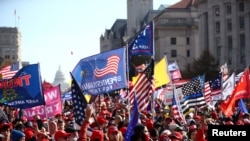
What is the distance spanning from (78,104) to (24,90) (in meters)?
3.26

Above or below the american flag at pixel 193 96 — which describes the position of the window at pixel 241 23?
above

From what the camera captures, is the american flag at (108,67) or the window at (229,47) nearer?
the american flag at (108,67)

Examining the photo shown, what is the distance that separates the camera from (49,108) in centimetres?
1466

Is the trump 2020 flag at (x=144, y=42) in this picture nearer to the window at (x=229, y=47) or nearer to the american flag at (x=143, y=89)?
the american flag at (x=143, y=89)

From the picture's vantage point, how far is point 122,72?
13.6 metres

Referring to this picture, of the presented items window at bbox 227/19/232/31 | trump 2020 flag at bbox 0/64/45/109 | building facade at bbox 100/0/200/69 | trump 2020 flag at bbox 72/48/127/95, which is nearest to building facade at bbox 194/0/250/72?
window at bbox 227/19/232/31

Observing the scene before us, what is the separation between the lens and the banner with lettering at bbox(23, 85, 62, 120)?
13.9 metres

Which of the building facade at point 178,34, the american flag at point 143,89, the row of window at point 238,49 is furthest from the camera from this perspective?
the building facade at point 178,34

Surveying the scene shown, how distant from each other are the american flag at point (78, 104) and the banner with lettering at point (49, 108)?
281cm

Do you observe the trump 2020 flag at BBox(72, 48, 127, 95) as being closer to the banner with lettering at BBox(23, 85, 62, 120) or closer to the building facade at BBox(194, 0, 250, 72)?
the banner with lettering at BBox(23, 85, 62, 120)

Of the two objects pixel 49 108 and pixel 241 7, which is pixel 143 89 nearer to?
pixel 49 108

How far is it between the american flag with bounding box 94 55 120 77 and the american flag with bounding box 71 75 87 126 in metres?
3.16

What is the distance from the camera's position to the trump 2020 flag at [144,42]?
15.4 metres

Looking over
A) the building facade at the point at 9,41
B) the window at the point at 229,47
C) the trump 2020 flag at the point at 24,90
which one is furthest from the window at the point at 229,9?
the building facade at the point at 9,41
